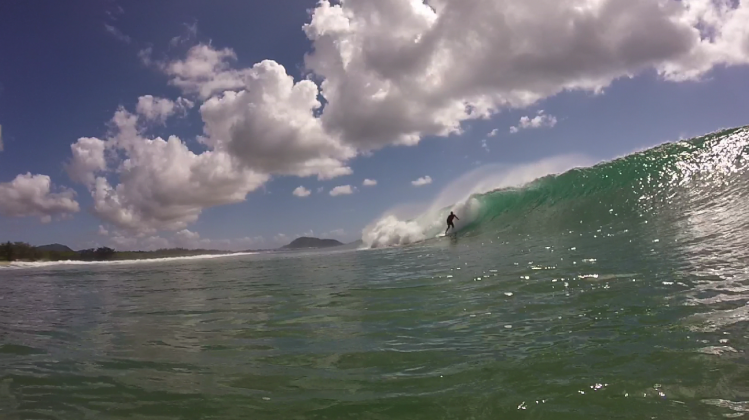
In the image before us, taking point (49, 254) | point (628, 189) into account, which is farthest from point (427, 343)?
point (49, 254)

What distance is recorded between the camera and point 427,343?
4.46 metres

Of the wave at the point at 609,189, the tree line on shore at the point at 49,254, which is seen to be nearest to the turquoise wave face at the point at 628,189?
the wave at the point at 609,189

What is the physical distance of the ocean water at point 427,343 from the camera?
2990mm

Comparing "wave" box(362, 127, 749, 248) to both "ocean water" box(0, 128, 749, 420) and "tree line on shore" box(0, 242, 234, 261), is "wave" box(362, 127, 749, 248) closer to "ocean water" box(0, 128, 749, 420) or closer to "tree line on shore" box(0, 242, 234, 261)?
"ocean water" box(0, 128, 749, 420)

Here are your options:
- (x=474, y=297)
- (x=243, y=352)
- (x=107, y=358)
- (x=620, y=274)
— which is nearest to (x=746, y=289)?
(x=620, y=274)

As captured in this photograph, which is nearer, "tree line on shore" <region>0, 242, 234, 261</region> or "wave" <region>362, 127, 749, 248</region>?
"wave" <region>362, 127, 749, 248</region>

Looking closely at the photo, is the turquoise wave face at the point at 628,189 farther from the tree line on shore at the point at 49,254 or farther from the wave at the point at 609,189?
the tree line on shore at the point at 49,254

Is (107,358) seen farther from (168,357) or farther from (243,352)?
(243,352)

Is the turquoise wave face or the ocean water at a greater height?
the turquoise wave face

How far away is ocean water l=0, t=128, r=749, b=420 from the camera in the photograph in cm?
299

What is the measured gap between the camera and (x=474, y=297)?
21.4 feet

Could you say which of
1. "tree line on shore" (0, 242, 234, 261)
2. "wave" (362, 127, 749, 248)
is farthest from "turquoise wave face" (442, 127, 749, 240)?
"tree line on shore" (0, 242, 234, 261)

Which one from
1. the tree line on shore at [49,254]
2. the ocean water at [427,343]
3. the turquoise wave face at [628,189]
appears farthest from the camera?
the tree line on shore at [49,254]

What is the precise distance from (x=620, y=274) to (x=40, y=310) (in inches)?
410
